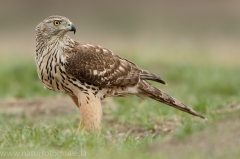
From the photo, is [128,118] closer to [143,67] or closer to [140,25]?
[143,67]

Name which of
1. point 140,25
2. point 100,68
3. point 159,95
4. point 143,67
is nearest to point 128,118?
point 159,95

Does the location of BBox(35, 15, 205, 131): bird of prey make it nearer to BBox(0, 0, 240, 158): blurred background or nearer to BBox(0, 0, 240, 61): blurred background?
BBox(0, 0, 240, 158): blurred background

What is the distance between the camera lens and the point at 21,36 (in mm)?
23672

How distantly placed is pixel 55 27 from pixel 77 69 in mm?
639

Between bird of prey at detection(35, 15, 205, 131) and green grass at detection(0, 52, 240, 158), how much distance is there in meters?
0.48

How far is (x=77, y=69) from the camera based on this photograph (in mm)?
8023

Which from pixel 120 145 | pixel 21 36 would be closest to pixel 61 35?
pixel 120 145

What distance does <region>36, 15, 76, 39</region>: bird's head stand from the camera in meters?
8.18

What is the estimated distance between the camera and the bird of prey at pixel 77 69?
8.02m

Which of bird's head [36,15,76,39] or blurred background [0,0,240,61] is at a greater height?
bird's head [36,15,76,39]

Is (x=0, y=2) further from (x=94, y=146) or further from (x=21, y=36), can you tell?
(x=94, y=146)

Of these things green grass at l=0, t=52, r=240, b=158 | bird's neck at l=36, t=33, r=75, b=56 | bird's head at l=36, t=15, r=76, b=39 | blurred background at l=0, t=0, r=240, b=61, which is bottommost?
blurred background at l=0, t=0, r=240, b=61

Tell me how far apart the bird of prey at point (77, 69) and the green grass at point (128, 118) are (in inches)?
18.9

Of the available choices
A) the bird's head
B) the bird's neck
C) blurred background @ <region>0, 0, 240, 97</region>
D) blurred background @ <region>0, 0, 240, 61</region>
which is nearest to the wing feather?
the bird's neck
